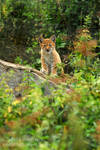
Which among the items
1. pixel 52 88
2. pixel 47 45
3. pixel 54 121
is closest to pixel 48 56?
pixel 47 45

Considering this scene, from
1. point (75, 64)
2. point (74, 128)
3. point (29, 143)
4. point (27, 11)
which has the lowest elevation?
point (29, 143)

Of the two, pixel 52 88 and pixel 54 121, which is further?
pixel 52 88

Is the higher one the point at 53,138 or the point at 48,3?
the point at 48,3

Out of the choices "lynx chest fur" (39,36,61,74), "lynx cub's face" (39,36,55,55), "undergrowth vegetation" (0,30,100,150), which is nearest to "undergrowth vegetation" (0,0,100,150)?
"undergrowth vegetation" (0,30,100,150)

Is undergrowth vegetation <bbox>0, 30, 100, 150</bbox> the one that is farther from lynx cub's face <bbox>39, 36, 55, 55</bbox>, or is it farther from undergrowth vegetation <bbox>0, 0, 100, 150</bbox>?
lynx cub's face <bbox>39, 36, 55, 55</bbox>

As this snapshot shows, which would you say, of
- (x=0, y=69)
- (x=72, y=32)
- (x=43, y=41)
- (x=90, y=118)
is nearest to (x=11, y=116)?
(x=90, y=118)

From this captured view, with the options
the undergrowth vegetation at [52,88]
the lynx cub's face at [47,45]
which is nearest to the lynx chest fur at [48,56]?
the lynx cub's face at [47,45]

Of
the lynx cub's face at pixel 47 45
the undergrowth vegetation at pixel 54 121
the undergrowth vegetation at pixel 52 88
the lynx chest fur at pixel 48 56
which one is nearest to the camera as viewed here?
the undergrowth vegetation at pixel 54 121

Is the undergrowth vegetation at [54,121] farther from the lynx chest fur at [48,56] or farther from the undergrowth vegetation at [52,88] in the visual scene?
the lynx chest fur at [48,56]

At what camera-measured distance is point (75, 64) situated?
5.85 m

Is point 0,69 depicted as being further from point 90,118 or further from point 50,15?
point 50,15

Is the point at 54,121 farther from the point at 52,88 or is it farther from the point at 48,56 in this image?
the point at 48,56

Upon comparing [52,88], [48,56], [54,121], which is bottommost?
[54,121]

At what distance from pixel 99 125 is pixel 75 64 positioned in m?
1.80
